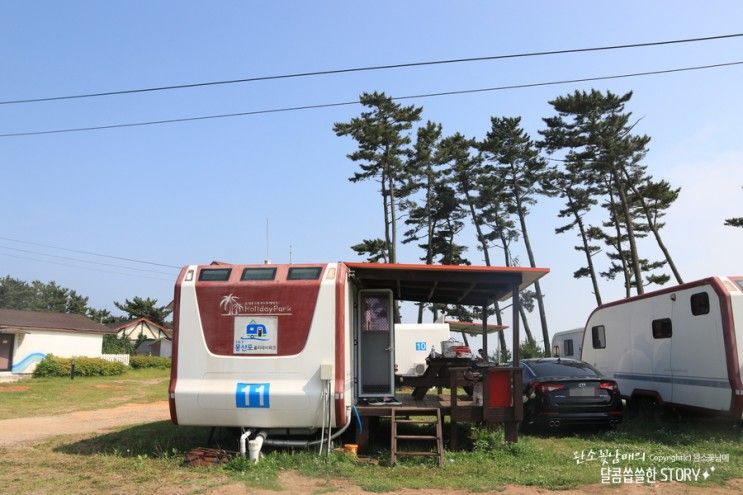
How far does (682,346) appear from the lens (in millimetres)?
10273

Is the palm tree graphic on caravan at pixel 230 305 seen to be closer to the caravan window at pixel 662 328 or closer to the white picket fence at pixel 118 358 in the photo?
the caravan window at pixel 662 328

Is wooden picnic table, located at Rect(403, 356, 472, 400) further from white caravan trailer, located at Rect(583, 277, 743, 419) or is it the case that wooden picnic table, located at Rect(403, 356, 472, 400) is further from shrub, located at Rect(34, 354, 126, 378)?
shrub, located at Rect(34, 354, 126, 378)

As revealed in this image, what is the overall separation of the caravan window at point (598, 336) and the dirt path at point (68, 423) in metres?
10.5

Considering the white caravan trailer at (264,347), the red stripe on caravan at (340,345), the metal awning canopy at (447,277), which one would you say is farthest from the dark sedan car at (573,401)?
the red stripe on caravan at (340,345)

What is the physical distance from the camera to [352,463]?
810cm

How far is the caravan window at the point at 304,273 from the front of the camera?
340 inches

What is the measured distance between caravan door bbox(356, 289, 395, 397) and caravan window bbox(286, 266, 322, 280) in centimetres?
200

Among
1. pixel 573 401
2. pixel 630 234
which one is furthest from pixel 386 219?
pixel 573 401

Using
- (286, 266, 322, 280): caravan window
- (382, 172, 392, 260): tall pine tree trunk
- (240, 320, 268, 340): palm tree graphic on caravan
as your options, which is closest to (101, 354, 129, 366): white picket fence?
(382, 172, 392, 260): tall pine tree trunk

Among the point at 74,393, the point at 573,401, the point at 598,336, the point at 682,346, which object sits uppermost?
the point at 598,336

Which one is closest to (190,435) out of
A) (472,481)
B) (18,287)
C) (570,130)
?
(472,481)

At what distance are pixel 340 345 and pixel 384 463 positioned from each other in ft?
5.66

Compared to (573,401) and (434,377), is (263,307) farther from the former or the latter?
(573,401)

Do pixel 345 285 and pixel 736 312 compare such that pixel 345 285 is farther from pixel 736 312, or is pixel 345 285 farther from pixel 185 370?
pixel 736 312
